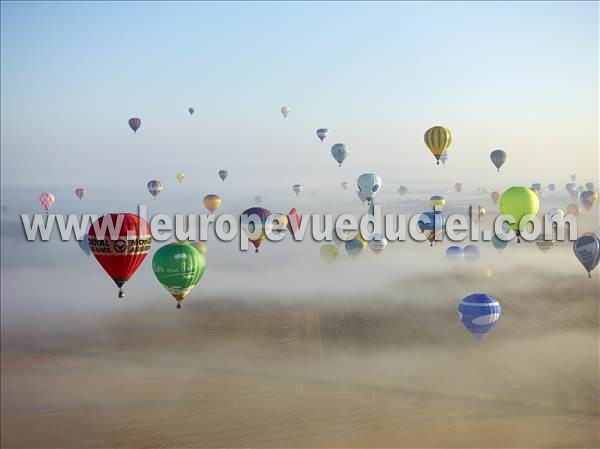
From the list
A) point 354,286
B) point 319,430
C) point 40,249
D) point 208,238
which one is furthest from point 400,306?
point 40,249

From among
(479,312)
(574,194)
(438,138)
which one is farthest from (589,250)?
(574,194)

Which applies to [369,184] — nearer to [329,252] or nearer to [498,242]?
[329,252]

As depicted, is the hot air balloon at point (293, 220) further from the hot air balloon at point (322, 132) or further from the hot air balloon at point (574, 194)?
the hot air balloon at point (574, 194)

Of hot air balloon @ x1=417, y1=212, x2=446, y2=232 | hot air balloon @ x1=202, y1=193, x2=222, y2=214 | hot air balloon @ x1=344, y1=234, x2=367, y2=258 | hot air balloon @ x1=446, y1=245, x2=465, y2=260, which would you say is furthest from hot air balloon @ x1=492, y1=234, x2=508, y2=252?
hot air balloon @ x1=202, y1=193, x2=222, y2=214

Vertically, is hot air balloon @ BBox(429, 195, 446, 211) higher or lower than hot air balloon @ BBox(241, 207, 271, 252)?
higher

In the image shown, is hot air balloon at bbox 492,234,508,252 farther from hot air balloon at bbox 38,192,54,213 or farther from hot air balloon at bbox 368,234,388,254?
hot air balloon at bbox 38,192,54,213
